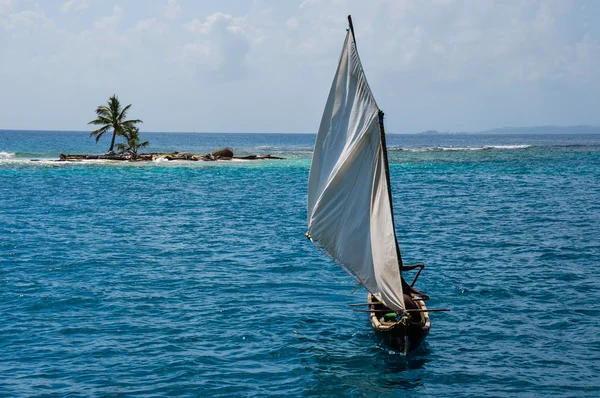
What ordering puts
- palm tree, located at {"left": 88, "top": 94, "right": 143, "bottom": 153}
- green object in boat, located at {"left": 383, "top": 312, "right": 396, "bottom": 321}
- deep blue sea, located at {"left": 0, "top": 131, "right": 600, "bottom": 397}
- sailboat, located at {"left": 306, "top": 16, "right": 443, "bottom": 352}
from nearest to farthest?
deep blue sea, located at {"left": 0, "top": 131, "right": 600, "bottom": 397} → sailboat, located at {"left": 306, "top": 16, "right": 443, "bottom": 352} → green object in boat, located at {"left": 383, "top": 312, "right": 396, "bottom": 321} → palm tree, located at {"left": 88, "top": 94, "right": 143, "bottom": 153}

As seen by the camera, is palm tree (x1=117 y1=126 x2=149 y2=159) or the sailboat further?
palm tree (x1=117 y1=126 x2=149 y2=159)

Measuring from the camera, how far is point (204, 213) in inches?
1906

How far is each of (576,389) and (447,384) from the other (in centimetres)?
351

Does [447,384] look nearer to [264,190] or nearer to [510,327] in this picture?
[510,327]

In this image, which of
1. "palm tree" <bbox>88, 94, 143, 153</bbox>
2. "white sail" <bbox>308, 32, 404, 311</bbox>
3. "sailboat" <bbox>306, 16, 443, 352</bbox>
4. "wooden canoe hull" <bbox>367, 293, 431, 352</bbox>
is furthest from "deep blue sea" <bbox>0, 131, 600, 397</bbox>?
"palm tree" <bbox>88, 94, 143, 153</bbox>

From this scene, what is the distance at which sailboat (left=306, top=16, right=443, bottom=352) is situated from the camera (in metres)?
19.3

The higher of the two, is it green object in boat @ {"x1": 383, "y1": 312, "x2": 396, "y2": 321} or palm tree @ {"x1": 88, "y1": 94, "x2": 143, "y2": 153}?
palm tree @ {"x1": 88, "y1": 94, "x2": 143, "y2": 153}

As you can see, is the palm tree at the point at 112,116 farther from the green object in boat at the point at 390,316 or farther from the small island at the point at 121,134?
the green object in boat at the point at 390,316

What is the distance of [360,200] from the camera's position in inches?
795

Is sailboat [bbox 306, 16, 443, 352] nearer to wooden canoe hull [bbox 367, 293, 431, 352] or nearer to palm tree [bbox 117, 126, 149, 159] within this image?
wooden canoe hull [bbox 367, 293, 431, 352]

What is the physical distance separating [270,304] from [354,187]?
697 centimetres

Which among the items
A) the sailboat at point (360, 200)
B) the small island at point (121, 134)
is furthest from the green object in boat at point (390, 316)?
the small island at point (121, 134)

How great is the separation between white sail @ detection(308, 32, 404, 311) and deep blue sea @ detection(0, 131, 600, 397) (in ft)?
8.71

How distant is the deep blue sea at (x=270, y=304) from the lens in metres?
17.7
